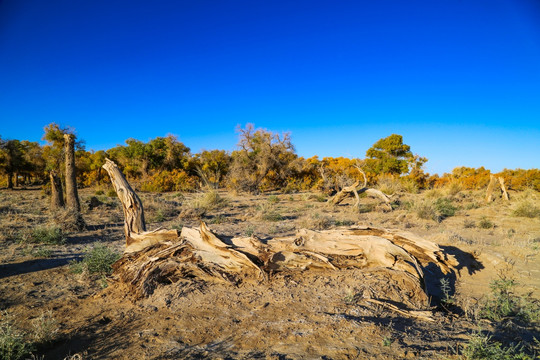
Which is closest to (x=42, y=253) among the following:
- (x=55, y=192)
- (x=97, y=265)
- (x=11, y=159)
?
(x=97, y=265)

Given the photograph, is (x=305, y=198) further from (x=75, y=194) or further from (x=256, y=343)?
(x=256, y=343)

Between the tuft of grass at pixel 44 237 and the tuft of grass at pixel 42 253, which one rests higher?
the tuft of grass at pixel 44 237

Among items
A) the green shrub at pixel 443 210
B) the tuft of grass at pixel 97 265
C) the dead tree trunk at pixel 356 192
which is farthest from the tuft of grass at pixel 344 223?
the tuft of grass at pixel 97 265

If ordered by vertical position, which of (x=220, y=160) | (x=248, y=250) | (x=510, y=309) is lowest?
(x=510, y=309)

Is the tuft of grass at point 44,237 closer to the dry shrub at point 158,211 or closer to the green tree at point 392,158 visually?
the dry shrub at point 158,211

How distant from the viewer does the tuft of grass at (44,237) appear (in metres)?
6.25

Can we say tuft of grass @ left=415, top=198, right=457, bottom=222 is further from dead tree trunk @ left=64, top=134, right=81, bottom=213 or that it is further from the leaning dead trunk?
dead tree trunk @ left=64, top=134, right=81, bottom=213

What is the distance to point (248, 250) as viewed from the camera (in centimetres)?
373

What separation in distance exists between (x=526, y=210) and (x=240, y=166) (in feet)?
46.5

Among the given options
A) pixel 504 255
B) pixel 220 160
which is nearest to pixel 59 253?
pixel 504 255

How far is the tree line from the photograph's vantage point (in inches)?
712

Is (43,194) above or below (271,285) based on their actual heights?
above

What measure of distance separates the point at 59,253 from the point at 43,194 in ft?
33.9

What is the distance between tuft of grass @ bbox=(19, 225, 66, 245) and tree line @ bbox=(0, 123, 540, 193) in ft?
32.5
